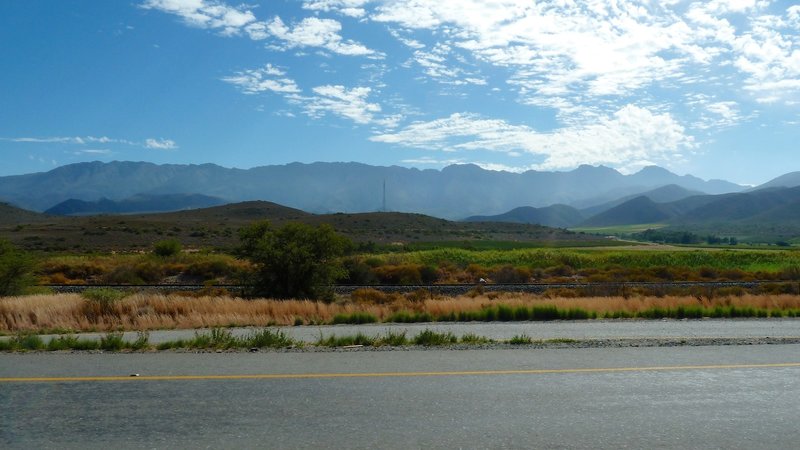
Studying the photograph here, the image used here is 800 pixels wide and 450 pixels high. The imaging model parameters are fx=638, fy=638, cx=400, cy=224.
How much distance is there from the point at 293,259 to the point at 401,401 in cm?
2018

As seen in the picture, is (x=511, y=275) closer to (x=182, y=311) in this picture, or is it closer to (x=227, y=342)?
(x=182, y=311)

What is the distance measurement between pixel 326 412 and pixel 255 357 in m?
3.58

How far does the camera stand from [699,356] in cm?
1013

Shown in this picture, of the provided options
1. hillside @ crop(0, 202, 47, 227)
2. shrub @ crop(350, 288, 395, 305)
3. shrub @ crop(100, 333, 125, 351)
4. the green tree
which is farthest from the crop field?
hillside @ crop(0, 202, 47, 227)

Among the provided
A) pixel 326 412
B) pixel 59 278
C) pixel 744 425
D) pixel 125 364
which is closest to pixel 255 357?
pixel 125 364

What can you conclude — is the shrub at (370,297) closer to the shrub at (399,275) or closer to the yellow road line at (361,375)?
the shrub at (399,275)

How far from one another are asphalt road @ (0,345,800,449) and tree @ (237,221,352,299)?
1689cm

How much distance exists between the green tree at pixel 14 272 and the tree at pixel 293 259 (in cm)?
827

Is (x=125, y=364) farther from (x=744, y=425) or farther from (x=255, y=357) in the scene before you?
(x=744, y=425)

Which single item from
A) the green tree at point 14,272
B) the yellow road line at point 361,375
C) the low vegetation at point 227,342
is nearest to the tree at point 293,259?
the green tree at point 14,272

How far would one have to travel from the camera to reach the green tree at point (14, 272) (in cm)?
2416

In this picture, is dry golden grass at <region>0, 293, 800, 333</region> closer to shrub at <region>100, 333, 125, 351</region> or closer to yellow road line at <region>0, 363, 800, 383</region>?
shrub at <region>100, 333, 125, 351</region>

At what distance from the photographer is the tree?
27.1 meters

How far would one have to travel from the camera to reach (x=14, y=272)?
24531 millimetres
